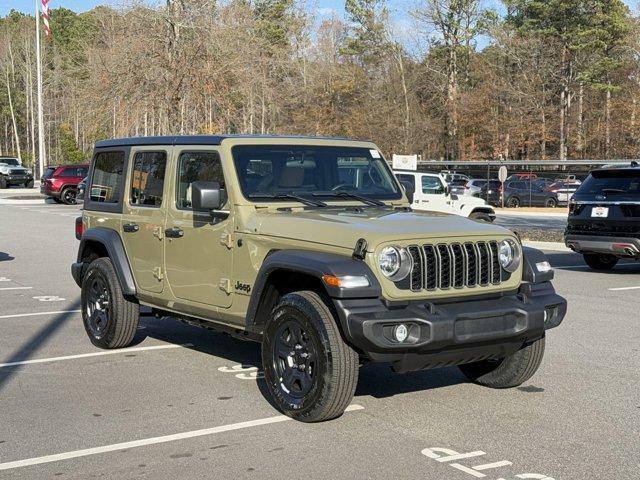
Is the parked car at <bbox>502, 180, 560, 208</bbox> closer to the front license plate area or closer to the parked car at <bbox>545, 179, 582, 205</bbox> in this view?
the parked car at <bbox>545, 179, 582, 205</bbox>

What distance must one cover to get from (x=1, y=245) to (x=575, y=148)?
2155 inches

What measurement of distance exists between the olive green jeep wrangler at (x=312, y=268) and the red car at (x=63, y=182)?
3241 centimetres

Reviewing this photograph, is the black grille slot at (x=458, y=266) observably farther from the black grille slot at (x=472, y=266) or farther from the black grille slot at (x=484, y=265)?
the black grille slot at (x=484, y=265)

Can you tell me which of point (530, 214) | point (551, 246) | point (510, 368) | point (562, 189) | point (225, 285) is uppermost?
point (225, 285)

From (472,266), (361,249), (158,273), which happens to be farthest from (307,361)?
(158,273)

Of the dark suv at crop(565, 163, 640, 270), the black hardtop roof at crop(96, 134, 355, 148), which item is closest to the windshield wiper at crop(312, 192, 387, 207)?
the black hardtop roof at crop(96, 134, 355, 148)

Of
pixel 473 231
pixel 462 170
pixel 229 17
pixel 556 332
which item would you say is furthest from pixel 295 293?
pixel 462 170

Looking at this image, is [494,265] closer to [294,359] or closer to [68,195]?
[294,359]

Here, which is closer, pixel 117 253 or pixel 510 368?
pixel 510 368

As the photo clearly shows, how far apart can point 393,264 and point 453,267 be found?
0.45 m

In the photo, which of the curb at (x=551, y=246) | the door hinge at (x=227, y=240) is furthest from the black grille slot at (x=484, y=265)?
the curb at (x=551, y=246)

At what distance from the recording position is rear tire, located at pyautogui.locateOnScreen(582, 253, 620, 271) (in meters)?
15.6

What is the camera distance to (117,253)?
8164mm

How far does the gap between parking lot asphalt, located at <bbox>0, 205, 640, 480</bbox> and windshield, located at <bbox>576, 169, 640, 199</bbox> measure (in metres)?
5.12
